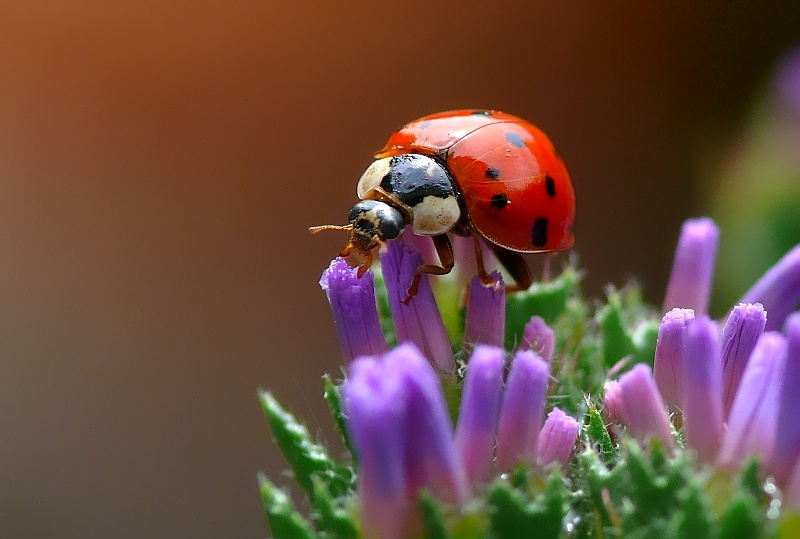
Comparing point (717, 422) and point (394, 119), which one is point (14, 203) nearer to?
point (394, 119)

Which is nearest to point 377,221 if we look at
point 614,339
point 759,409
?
point 614,339

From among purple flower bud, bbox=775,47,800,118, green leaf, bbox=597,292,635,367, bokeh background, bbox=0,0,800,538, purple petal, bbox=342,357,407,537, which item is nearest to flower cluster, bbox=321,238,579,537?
purple petal, bbox=342,357,407,537

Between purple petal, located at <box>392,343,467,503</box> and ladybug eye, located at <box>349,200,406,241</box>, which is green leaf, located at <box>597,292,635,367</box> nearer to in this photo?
ladybug eye, located at <box>349,200,406,241</box>

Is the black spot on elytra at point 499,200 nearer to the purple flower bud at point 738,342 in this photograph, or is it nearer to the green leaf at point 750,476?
the purple flower bud at point 738,342

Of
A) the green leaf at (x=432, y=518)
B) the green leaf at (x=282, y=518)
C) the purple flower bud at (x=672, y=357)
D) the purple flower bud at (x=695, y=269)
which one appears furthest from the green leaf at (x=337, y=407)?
the purple flower bud at (x=695, y=269)

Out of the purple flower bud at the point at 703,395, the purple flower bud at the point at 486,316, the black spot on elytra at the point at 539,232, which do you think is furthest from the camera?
the black spot on elytra at the point at 539,232

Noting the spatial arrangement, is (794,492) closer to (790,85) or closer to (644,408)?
(644,408)
